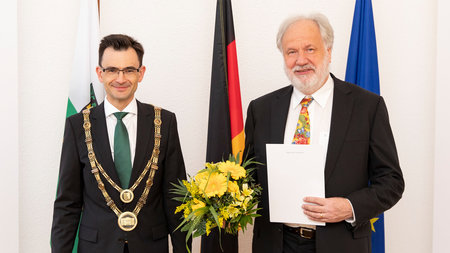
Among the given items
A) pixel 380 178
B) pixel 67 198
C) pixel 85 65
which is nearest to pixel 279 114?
pixel 380 178

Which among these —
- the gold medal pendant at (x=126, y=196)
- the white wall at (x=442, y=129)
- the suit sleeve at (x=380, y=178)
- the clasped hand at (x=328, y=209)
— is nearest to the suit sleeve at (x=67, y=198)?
the gold medal pendant at (x=126, y=196)

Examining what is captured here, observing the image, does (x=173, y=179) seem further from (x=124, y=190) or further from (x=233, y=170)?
(x=233, y=170)

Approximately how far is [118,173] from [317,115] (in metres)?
1.07

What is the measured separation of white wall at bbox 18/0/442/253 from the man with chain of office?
3.63 ft

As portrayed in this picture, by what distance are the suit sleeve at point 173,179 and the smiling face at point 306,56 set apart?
736mm

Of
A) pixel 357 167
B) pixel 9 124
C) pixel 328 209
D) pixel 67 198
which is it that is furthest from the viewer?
pixel 9 124

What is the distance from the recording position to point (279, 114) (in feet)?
7.08

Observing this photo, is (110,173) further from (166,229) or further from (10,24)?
(10,24)

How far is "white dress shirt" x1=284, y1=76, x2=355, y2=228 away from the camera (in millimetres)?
2037

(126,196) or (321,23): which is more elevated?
(321,23)

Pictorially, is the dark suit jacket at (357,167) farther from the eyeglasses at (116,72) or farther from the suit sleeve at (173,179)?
the eyeglasses at (116,72)

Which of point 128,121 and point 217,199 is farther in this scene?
point 128,121

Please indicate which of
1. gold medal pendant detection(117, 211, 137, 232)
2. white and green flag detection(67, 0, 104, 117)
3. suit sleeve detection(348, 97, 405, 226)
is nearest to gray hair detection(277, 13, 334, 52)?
suit sleeve detection(348, 97, 405, 226)

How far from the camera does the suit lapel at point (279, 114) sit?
2.10m
